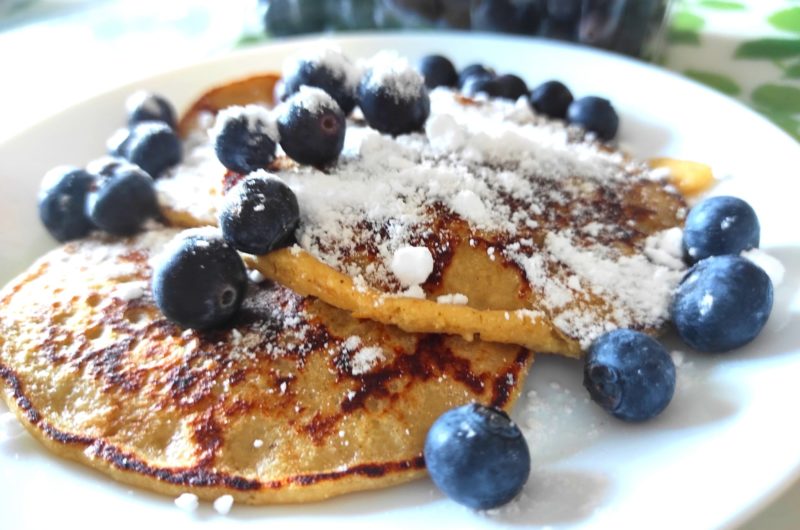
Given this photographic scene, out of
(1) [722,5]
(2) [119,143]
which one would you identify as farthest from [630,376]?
(1) [722,5]

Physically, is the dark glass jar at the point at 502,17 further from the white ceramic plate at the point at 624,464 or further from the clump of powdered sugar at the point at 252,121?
the clump of powdered sugar at the point at 252,121

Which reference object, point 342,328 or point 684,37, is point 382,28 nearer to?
point 684,37

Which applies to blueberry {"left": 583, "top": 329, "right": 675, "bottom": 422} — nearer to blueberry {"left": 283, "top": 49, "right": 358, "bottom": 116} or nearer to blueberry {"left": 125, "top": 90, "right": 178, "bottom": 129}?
blueberry {"left": 283, "top": 49, "right": 358, "bottom": 116}

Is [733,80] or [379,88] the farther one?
[733,80]

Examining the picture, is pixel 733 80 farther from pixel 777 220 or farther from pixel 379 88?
pixel 379 88

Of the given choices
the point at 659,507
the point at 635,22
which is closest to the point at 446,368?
the point at 659,507

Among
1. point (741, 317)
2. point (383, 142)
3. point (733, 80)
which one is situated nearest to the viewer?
point (741, 317)
